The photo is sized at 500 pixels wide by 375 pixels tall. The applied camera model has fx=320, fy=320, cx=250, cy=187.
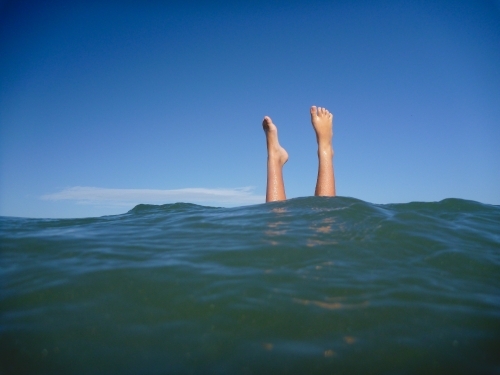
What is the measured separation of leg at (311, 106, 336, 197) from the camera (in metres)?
6.30

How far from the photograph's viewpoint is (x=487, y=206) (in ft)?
22.3

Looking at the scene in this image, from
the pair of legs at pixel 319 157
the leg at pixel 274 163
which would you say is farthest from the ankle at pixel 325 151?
the leg at pixel 274 163

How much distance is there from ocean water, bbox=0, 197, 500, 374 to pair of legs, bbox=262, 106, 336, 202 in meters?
1.98

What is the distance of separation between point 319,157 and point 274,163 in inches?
38.0

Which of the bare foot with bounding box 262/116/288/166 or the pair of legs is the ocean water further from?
the bare foot with bounding box 262/116/288/166

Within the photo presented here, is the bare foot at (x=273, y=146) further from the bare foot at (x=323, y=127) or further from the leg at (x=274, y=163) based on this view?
the bare foot at (x=323, y=127)

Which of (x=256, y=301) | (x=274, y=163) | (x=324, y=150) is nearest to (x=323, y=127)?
(x=324, y=150)

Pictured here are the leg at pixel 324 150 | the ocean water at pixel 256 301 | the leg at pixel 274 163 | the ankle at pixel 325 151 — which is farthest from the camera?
the ankle at pixel 325 151

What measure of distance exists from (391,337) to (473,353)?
479mm

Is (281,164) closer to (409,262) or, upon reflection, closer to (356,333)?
(409,262)

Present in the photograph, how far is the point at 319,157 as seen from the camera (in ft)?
22.3

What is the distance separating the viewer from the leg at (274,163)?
6594mm

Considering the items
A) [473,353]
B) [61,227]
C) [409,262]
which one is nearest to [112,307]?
[473,353]

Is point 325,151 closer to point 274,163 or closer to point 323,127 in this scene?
point 323,127
